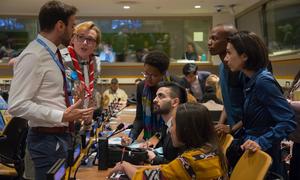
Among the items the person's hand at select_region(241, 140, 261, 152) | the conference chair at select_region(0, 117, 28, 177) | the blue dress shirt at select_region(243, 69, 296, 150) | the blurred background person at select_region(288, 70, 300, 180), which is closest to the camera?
the person's hand at select_region(241, 140, 261, 152)

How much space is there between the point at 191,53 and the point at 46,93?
9.15 meters

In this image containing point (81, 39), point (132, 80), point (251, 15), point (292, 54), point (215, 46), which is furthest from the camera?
point (132, 80)

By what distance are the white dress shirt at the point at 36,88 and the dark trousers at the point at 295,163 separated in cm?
156

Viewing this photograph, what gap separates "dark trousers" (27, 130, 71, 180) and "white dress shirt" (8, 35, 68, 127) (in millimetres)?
63

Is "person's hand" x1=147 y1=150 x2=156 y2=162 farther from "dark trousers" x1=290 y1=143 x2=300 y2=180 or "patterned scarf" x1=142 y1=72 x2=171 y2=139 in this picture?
"dark trousers" x1=290 y1=143 x2=300 y2=180

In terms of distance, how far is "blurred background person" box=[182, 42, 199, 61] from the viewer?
428 inches

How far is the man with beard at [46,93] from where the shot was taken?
6.09ft

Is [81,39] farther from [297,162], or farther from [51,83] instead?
[297,162]

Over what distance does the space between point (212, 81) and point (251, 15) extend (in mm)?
3845

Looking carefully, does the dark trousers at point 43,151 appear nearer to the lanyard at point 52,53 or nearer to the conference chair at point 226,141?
the lanyard at point 52,53

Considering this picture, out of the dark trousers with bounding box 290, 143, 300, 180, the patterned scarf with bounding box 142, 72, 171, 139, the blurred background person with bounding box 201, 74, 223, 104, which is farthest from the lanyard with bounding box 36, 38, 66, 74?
the blurred background person with bounding box 201, 74, 223, 104

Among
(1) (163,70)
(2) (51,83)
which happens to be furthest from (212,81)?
(2) (51,83)

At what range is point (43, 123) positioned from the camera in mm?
1946

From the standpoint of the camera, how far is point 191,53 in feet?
35.8
